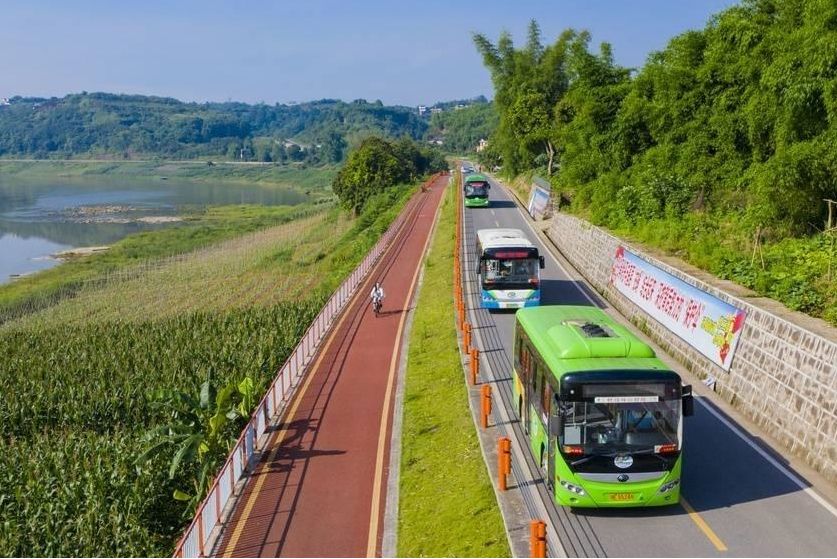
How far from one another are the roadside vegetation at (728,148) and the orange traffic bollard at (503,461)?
7.86m

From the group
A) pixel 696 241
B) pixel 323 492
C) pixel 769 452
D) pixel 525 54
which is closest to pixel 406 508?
pixel 323 492

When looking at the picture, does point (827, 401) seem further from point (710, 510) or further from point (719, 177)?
point (719, 177)

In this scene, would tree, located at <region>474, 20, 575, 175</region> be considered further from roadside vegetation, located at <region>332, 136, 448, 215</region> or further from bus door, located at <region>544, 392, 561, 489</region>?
bus door, located at <region>544, 392, 561, 489</region>

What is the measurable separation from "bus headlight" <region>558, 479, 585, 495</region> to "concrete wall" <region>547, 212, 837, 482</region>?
16.1 feet

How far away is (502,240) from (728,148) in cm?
1034

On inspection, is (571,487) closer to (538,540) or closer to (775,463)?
(538,540)

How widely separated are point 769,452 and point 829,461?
4.92 feet

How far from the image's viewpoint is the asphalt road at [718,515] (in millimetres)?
11727

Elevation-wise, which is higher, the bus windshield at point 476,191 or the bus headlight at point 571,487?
the bus windshield at point 476,191

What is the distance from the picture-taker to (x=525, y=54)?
6347 cm

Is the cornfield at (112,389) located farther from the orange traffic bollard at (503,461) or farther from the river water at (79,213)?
the river water at (79,213)

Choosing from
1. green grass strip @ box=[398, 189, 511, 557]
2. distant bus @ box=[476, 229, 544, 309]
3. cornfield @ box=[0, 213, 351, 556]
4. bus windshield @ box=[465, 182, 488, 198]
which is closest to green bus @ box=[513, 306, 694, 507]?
green grass strip @ box=[398, 189, 511, 557]

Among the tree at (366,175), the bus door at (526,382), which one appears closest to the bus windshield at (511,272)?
the bus door at (526,382)

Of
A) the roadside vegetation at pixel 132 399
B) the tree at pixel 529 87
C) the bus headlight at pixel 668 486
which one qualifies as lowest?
the roadside vegetation at pixel 132 399
